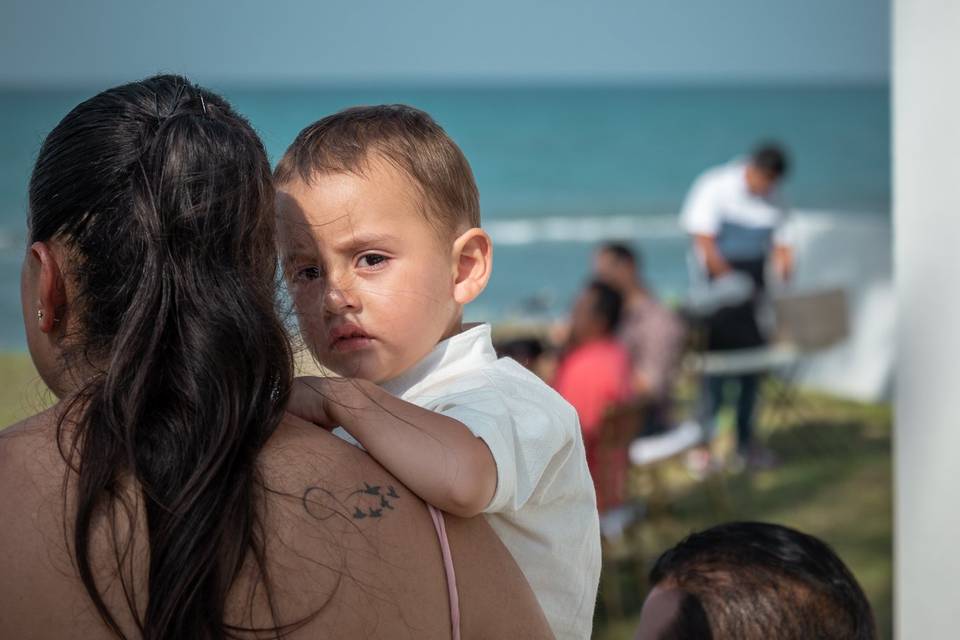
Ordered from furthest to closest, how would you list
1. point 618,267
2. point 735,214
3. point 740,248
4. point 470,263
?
point 740,248 → point 735,214 → point 618,267 → point 470,263

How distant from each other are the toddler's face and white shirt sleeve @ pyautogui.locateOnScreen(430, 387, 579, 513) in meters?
0.13

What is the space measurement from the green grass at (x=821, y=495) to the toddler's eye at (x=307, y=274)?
383cm

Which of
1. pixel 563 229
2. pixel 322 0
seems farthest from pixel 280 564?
pixel 322 0

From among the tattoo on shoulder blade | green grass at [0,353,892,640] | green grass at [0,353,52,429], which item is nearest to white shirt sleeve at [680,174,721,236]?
green grass at [0,353,892,640]

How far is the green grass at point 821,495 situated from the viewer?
5.49 meters

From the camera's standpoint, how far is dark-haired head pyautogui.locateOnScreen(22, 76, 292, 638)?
960 mm

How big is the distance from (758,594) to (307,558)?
619 mm

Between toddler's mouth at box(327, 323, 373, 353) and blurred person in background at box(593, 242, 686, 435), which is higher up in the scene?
toddler's mouth at box(327, 323, 373, 353)

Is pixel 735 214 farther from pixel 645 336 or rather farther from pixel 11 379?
pixel 11 379

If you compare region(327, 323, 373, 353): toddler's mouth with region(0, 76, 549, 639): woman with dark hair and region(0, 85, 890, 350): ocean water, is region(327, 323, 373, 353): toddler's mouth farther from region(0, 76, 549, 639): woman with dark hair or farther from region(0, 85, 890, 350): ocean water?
region(0, 85, 890, 350): ocean water

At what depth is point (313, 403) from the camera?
45.6 inches

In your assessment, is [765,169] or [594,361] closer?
[594,361]

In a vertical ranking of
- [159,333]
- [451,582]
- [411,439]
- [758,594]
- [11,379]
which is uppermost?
[159,333]

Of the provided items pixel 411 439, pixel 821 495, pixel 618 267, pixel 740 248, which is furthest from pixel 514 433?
pixel 740 248
